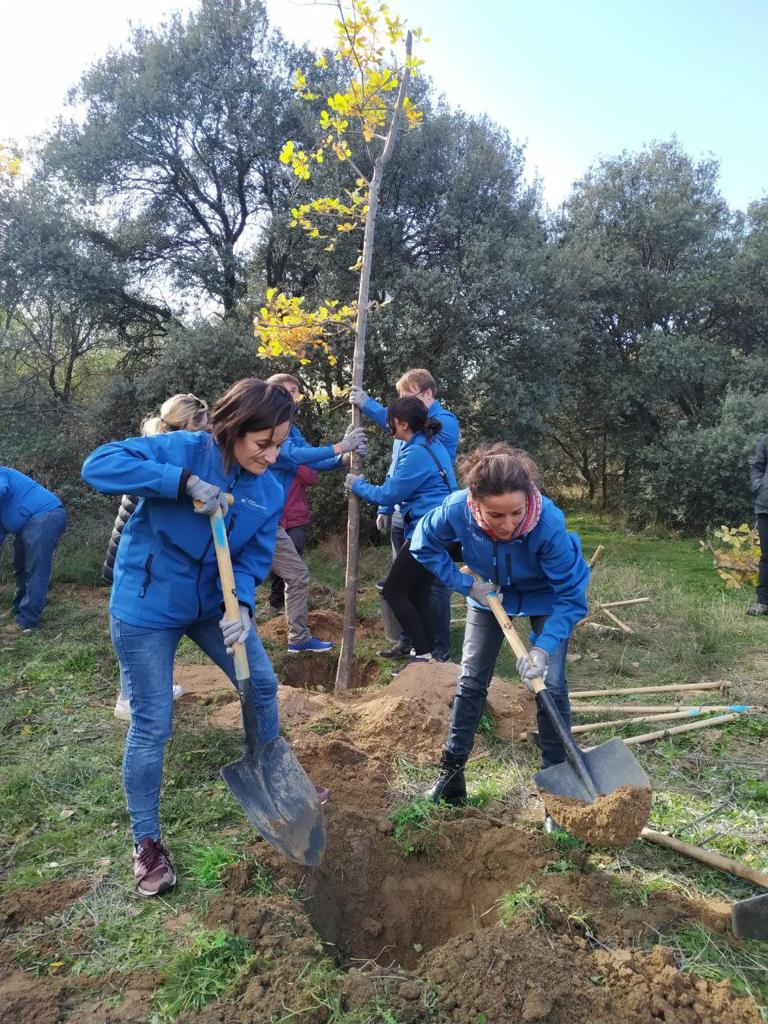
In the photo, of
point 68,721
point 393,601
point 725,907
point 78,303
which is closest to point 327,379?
point 78,303

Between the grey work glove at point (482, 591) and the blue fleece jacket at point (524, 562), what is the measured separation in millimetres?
41

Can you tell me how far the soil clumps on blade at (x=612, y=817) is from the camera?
2.65 metres

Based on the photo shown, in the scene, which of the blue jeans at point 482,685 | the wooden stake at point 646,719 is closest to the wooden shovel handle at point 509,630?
the blue jeans at point 482,685

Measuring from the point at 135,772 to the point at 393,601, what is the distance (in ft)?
9.14

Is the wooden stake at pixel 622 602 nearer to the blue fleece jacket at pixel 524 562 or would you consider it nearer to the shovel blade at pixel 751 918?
the blue fleece jacket at pixel 524 562

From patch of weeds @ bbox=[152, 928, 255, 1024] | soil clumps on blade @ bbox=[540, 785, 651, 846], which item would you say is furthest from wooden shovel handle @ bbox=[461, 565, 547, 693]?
patch of weeds @ bbox=[152, 928, 255, 1024]

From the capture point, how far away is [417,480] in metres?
4.82

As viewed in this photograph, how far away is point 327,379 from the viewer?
1036 cm

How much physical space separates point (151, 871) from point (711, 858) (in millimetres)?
2314

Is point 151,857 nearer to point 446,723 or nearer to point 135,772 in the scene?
point 135,772

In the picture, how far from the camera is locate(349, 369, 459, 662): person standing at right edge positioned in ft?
16.4

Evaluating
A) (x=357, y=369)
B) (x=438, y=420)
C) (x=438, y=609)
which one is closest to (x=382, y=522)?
(x=438, y=609)

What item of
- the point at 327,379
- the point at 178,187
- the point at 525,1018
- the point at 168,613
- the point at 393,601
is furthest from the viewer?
the point at 178,187

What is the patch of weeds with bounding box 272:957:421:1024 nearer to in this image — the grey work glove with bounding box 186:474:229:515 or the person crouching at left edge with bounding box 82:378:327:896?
the person crouching at left edge with bounding box 82:378:327:896
